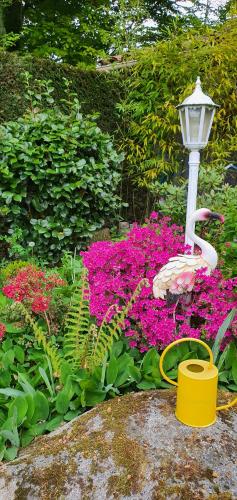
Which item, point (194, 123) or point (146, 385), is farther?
point (194, 123)

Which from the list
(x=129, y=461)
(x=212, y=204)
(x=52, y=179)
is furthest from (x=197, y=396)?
(x=52, y=179)

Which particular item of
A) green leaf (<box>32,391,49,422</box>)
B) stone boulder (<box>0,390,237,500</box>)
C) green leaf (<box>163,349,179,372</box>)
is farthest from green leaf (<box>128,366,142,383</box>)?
green leaf (<box>32,391,49,422</box>)

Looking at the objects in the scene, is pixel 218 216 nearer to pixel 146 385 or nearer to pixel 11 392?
pixel 146 385

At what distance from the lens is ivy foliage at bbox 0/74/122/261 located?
11.5ft

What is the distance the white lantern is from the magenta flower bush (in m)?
0.52

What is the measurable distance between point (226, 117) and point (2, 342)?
355 centimetres

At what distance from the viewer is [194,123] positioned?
7.26 ft

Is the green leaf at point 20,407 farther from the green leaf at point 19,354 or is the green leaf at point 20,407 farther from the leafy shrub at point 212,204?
the leafy shrub at point 212,204

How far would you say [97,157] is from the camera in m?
3.93

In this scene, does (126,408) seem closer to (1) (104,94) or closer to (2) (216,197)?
(2) (216,197)

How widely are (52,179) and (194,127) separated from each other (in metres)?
1.67

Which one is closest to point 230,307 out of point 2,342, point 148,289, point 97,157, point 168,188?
point 148,289

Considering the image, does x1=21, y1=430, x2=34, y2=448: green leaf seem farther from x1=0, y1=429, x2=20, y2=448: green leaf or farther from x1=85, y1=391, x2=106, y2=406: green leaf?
x1=85, y1=391, x2=106, y2=406: green leaf

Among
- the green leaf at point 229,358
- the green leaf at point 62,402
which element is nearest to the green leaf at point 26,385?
the green leaf at point 62,402
